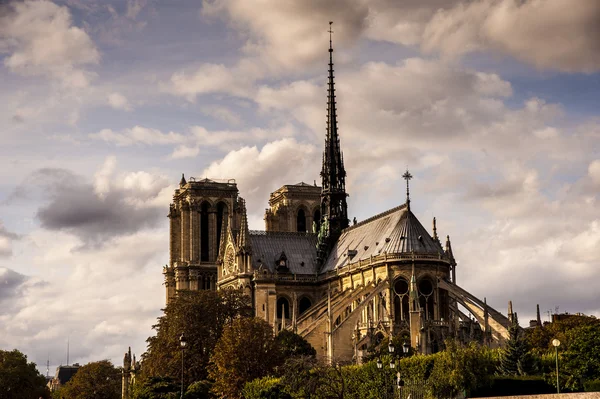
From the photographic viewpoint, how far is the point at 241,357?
86125 millimetres

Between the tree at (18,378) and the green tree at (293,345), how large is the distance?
34.6m

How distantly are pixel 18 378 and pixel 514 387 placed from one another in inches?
2651

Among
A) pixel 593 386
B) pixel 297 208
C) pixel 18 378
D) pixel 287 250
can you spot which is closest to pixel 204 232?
pixel 297 208

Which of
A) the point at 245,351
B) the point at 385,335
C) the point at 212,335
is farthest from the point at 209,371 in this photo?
the point at 385,335

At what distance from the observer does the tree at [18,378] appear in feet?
399

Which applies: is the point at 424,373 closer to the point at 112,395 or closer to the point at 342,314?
the point at 342,314

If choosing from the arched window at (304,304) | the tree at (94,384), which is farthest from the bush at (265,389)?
the tree at (94,384)

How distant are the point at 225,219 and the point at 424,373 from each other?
78428 millimetres

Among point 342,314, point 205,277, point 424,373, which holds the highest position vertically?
point 205,277

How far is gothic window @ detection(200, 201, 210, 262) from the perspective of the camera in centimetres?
15075

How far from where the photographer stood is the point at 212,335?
98750mm

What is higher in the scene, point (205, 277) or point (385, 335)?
point (205, 277)

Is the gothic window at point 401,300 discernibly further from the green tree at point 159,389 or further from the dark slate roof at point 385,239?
the green tree at point 159,389

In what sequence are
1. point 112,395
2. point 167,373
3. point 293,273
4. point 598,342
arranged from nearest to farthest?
1. point 598,342
2. point 167,373
3. point 293,273
4. point 112,395
